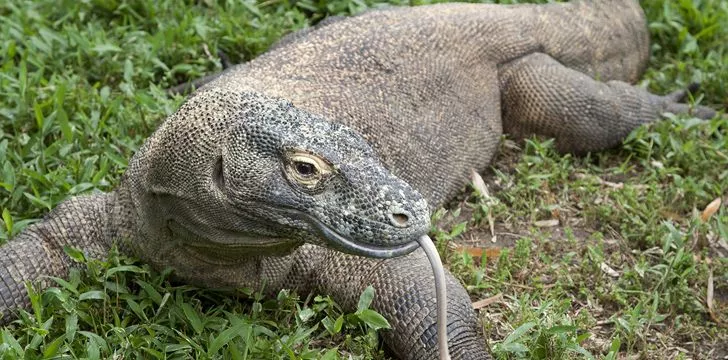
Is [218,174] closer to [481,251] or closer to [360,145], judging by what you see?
[360,145]

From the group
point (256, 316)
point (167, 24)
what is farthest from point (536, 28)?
point (256, 316)

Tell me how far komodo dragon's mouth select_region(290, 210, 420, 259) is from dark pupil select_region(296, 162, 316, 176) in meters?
0.11

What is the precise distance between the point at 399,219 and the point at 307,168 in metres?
0.29

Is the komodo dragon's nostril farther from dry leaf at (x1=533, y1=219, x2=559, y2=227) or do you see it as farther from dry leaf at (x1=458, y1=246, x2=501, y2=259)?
dry leaf at (x1=533, y1=219, x2=559, y2=227)

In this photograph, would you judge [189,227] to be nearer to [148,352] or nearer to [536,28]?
[148,352]

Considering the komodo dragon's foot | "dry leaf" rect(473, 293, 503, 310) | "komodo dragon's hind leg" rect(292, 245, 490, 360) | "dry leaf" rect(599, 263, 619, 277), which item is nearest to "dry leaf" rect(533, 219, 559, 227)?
"dry leaf" rect(599, 263, 619, 277)

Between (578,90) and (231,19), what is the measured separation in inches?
74.8

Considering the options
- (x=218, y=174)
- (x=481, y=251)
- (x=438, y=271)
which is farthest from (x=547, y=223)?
(x=218, y=174)

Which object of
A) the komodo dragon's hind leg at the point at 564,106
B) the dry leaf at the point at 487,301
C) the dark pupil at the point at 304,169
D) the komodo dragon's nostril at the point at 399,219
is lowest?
the dry leaf at the point at 487,301

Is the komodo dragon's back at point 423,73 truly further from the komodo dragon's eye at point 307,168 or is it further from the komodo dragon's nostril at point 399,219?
the komodo dragon's nostril at point 399,219

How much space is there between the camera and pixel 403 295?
12.2 feet

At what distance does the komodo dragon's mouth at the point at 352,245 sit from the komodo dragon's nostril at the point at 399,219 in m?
0.05

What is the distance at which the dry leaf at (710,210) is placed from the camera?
4.82 metres

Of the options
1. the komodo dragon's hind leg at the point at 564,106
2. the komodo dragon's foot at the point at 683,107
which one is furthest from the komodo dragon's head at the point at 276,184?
the komodo dragon's foot at the point at 683,107
